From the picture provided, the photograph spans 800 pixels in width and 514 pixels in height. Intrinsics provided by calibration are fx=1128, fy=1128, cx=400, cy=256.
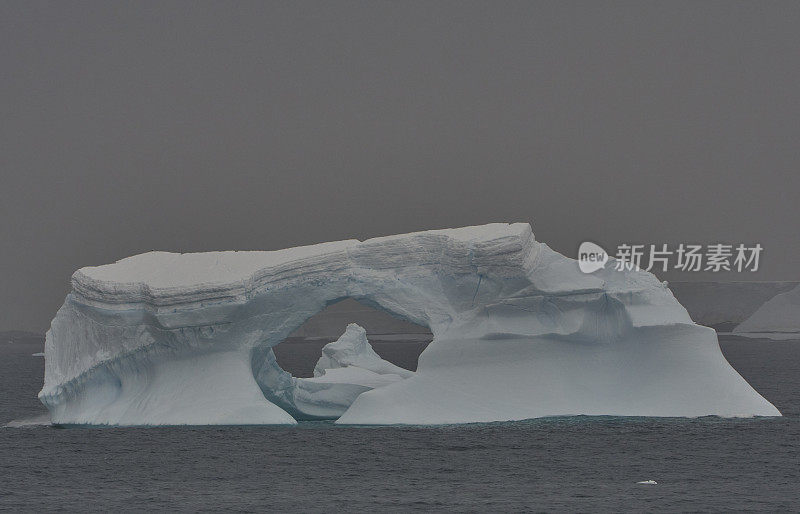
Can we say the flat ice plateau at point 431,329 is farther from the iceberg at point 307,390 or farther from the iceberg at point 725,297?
the iceberg at point 725,297

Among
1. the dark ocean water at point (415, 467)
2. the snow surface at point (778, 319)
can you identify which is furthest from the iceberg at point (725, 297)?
the dark ocean water at point (415, 467)

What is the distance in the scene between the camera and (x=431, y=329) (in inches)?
1093

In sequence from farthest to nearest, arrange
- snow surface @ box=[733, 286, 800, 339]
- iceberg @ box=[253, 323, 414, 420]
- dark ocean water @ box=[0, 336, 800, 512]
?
snow surface @ box=[733, 286, 800, 339] < iceberg @ box=[253, 323, 414, 420] < dark ocean water @ box=[0, 336, 800, 512]

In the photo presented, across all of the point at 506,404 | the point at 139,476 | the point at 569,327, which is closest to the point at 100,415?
the point at 139,476

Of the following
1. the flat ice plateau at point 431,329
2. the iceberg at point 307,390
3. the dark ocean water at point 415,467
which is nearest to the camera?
the dark ocean water at point 415,467

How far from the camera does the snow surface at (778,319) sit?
93.8 m

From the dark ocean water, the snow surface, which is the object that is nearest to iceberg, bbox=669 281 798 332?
the snow surface

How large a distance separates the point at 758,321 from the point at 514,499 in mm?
81158

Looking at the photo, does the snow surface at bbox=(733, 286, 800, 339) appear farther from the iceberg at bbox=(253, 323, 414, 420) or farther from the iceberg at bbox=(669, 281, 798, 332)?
the iceberg at bbox=(253, 323, 414, 420)

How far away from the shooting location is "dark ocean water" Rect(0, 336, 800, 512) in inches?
771

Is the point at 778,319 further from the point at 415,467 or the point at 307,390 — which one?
the point at 415,467

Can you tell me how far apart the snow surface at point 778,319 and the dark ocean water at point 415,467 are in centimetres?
6647

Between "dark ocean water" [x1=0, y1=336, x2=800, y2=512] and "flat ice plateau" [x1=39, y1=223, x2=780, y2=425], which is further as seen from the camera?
"flat ice plateau" [x1=39, y1=223, x2=780, y2=425]

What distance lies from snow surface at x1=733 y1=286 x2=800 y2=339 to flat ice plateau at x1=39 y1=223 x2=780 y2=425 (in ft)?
229
